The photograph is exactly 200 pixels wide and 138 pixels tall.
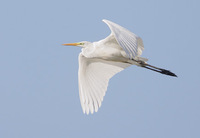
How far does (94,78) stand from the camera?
1014 centimetres

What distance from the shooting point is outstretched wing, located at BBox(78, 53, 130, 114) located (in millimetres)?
9828

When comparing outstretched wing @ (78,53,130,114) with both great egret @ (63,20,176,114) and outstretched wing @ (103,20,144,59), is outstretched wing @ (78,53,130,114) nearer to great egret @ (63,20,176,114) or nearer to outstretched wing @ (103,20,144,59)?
great egret @ (63,20,176,114)

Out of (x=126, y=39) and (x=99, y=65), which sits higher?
(x=126, y=39)

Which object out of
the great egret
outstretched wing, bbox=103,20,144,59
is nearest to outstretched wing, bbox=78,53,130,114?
the great egret

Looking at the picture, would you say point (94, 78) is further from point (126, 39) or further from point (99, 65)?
point (126, 39)

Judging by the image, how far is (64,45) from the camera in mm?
10516

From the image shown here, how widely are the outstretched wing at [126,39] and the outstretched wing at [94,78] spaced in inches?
51.9

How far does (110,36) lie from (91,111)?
71.3 inches

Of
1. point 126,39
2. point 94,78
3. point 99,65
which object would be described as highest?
point 126,39

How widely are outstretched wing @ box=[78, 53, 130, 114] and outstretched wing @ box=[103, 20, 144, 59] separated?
132 centimetres

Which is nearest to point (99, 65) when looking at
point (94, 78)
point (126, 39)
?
point (94, 78)

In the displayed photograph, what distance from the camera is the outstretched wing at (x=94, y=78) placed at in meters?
9.83

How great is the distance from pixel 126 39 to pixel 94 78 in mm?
2376

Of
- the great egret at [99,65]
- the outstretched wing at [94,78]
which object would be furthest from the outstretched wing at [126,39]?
the outstretched wing at [94,78]
